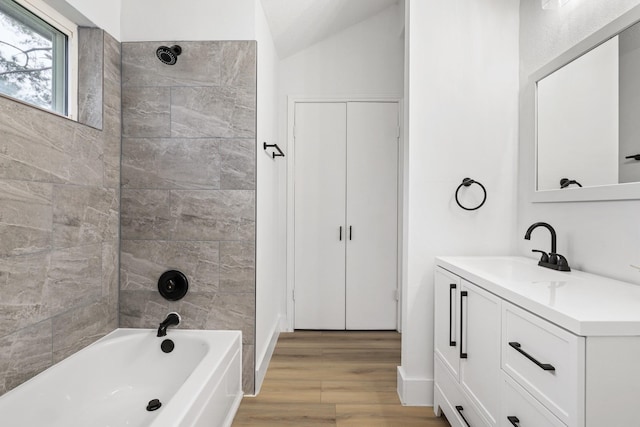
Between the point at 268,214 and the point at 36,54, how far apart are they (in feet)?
5.03

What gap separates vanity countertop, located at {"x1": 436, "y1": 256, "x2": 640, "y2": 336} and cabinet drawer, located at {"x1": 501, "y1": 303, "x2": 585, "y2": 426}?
38 millimetres

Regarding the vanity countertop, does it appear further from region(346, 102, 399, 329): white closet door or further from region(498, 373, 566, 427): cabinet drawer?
region(346, 102, 399, 329): white closet door

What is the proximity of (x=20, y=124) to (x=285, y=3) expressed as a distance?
169 cm

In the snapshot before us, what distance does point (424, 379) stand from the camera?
2078 mm

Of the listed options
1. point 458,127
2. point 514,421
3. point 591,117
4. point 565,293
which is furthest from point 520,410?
point 458,127

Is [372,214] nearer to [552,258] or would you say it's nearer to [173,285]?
[552,258]

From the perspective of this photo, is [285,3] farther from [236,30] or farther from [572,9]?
[572,9]

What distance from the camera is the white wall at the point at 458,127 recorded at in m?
2.06

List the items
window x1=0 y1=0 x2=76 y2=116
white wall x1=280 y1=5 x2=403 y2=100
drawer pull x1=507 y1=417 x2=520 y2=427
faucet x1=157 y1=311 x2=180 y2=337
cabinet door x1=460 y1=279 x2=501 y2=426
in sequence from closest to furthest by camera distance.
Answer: drawer pull x1=507 y1=417 x2=520 y2=427
cabinet door x1=460 y1=279 x2=501 y2=426
window x1=0 y1=0 x2=76 y2=116
faucet x1=157 y1=311 x2=180 y2=337
white wall x1=280 y1=5 x2=403 y2=100

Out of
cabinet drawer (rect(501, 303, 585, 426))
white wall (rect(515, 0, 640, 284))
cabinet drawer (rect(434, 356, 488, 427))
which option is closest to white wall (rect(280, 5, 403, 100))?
white wall (rect(515, 0, 640, 284))

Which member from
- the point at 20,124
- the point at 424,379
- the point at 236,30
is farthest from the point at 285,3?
the point at 424,379

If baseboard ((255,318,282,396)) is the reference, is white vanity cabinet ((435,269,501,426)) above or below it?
above

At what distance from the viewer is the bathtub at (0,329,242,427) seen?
136cm

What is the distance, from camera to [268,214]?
8.54 ft
